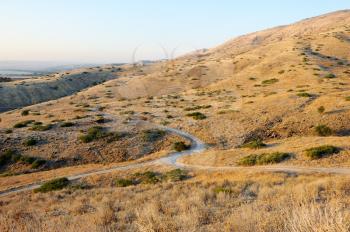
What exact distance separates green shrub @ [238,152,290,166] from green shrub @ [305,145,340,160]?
2147 mm

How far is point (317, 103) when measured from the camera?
55.6 m

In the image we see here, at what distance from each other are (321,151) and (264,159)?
16.6ft

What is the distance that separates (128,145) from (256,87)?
47.9 meters

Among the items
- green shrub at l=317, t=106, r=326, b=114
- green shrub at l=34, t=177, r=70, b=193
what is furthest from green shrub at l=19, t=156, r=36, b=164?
green shrub at l=317, t=106, r=326, b=114

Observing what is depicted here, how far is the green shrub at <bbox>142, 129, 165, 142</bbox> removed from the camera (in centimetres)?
5104

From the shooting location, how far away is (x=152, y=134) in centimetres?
5247

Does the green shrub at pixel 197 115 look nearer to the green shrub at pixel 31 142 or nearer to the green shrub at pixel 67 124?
the green shrub at pixel 67 124

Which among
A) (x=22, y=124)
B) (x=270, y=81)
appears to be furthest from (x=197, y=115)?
(x=270, y=81)

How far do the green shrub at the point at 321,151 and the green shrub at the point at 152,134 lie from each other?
82.4 feet

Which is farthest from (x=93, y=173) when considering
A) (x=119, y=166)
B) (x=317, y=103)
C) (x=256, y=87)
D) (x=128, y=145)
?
(x=256, y=87)

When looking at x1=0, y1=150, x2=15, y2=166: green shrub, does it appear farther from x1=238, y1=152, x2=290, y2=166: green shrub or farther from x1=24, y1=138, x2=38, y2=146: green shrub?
x1=238, y1=152, x2=290, y2=166: green shrub

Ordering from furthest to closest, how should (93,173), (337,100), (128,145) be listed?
(337,100) → (128,145) → (93,173)

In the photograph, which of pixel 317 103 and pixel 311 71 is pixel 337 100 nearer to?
pixel 317 103

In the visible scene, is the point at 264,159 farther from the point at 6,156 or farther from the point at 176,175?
the point at 6,156
